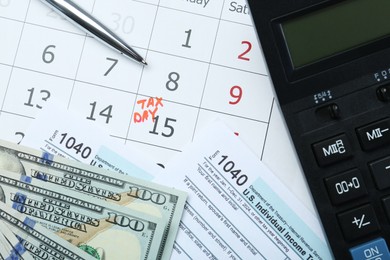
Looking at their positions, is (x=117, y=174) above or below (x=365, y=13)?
below

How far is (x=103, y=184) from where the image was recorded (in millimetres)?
654

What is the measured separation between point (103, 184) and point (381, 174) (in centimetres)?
32

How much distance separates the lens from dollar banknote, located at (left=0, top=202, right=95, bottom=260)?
0.64 meters

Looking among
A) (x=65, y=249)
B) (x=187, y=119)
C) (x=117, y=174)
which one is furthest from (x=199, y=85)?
(x=65, y=249)

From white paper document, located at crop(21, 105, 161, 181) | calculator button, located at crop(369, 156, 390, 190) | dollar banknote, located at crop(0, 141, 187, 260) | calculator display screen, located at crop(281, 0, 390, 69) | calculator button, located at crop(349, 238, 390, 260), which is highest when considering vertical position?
calculator display screen, located at crop(281, 0, 390, 69)

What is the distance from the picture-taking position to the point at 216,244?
65 cm

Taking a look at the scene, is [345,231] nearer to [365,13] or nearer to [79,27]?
[365,13]

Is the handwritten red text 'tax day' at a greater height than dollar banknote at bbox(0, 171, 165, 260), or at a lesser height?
greater

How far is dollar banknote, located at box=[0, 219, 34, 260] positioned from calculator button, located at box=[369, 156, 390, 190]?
0.41 meters

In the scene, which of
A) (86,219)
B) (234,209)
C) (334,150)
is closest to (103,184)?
(86,219)

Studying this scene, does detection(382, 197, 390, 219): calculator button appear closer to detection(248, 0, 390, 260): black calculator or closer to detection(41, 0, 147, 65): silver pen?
detection(248, 0, 390, 260): black calculator

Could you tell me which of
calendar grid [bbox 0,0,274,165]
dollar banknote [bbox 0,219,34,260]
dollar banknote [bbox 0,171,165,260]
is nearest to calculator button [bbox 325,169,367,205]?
calendar grid [bbox 0,0,274,165]

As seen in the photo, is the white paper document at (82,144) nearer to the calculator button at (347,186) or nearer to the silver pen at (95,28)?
the silver pen at (95,28)

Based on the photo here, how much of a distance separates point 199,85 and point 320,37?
0.16 meters
